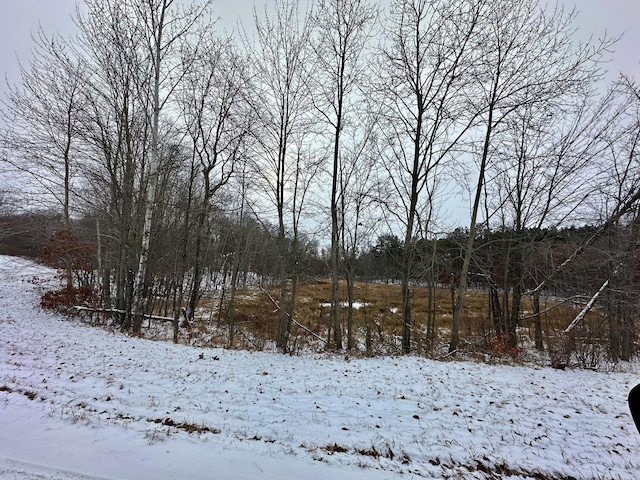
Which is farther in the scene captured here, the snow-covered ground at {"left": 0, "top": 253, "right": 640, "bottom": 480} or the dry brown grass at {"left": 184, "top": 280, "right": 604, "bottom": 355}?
the dry brown grass at {"left": 184, "top": 280, "right": 604, "bottom": 355}

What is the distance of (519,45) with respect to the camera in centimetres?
1060

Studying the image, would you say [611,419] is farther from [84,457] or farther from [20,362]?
[20,362]

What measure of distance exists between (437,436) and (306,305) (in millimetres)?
19874

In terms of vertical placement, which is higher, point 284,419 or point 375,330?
point 284,419

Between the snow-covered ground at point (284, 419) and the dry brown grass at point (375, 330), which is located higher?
the snow-covered ground at point (284, 419)

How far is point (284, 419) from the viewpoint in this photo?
439cm

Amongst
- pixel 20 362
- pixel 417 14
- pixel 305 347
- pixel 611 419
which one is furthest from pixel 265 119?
pixel 611 419

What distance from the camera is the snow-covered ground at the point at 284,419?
115 inches

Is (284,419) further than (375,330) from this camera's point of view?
No

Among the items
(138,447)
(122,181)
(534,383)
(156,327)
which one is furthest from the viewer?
(156,327)

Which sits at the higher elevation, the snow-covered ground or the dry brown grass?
the snow-covered ground

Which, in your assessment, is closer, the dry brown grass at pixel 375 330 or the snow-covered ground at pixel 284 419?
the snow-covered ground at pixel 284 419

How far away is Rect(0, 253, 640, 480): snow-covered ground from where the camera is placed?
9.59 feet

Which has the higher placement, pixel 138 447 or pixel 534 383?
pixel 138 447
